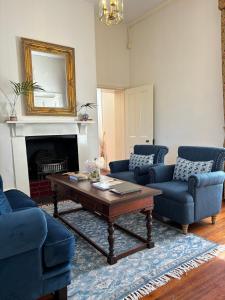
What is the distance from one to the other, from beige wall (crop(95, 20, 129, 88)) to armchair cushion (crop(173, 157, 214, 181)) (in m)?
2.87

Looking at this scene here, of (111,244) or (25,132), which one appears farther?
(25,132)

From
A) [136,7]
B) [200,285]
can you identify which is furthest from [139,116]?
[200,285]

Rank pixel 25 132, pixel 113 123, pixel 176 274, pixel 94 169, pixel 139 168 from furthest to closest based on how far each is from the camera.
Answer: pixel 113 123 → pixel 25 132 → pixel 139 168 → pixel 94 169 → pixel 176 274

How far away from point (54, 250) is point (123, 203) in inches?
29.4

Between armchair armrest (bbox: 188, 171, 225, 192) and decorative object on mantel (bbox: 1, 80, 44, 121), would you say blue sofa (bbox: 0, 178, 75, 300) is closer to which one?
armchair armrest (bbox: 188, 171, 225, 192)

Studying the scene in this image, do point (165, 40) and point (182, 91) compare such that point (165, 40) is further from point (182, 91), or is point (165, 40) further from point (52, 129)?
point (52, 129)

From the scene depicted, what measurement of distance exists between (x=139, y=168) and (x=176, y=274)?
1.67 m

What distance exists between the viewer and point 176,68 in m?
4.44

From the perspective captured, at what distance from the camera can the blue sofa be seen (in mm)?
1397

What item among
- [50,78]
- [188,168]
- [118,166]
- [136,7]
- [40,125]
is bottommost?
[118,166]

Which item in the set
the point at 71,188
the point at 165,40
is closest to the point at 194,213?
the point at 71,188

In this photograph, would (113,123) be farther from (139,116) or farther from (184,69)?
(184,69)

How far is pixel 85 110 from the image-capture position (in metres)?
4.45

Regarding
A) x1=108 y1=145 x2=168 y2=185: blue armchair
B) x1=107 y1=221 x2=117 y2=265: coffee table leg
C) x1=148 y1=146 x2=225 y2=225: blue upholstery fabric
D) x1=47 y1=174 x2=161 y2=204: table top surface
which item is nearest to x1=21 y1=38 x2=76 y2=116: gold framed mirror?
x1=108 y1=145 x2=168 y2=185: blue armchair
